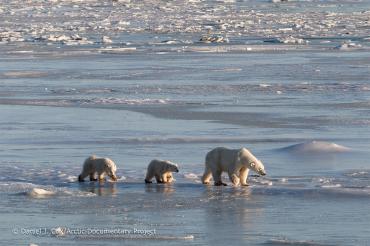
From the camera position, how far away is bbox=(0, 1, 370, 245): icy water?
8805 mm

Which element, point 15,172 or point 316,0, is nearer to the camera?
point 15,172

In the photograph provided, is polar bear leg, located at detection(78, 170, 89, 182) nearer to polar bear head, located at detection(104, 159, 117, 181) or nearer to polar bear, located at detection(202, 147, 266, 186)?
polar bear head, located at detection(104, 159, 117, 181)

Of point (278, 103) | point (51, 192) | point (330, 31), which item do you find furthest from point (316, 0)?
point (51, 192)

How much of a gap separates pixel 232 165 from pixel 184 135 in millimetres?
3778

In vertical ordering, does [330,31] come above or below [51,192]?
below

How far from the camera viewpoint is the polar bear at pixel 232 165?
11008 mm

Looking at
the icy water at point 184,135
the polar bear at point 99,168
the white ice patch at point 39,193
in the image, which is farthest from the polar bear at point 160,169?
the white ice patch at point 39,193

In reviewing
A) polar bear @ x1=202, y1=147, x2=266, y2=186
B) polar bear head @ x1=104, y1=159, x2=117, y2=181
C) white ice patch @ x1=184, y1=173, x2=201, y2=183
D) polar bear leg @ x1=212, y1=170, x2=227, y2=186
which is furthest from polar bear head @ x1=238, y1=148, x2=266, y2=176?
polar bear head @ x1=104, y1=159, x2=117, y2=181

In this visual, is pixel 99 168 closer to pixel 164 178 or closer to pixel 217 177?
pixel 164 178

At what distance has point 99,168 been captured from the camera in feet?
37.3

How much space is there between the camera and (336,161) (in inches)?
488

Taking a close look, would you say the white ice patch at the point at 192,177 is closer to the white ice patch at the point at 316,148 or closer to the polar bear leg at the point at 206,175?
the polar bear leg at the point at 206,175

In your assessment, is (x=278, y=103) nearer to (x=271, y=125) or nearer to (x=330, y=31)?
(x=271, y=125)

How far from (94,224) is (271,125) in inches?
290
